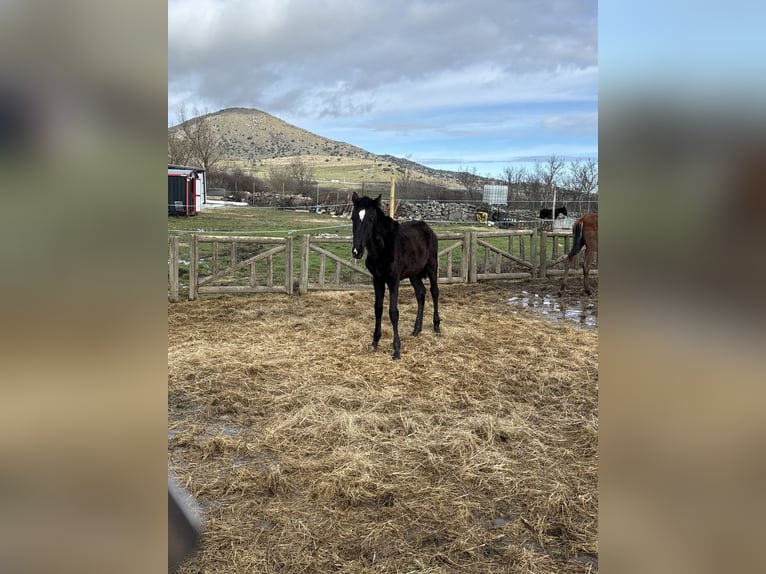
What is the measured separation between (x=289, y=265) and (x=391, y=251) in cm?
338

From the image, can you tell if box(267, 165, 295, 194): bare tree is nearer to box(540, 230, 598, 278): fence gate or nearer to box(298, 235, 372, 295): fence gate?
box(298, 235, 372, 295): fence gate

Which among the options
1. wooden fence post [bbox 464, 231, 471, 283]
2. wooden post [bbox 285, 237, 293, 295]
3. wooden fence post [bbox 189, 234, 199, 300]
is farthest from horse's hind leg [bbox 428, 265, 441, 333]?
wooden fence post [bbox 189, 234, 199, 300]

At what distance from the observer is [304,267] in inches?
329

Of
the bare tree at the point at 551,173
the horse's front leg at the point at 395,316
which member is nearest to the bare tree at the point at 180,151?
the bare tree at the point at 551,173

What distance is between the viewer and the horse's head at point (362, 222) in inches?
190

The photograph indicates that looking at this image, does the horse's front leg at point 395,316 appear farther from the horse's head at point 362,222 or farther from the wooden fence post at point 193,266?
the wooden fence post at point 193,266

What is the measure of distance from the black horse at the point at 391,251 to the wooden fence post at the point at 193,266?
11.1 feet

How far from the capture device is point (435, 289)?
6.50 m

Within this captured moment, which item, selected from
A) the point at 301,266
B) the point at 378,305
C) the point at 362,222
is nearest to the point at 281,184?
the point at 301,266

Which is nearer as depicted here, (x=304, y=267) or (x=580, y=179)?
(x=304, y=267)

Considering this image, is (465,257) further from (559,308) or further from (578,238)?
(559,308)
